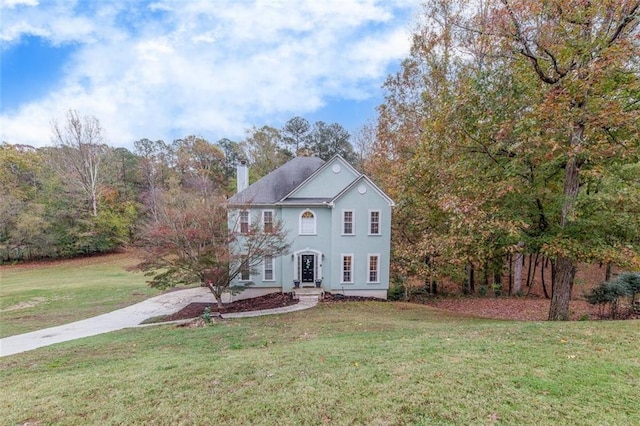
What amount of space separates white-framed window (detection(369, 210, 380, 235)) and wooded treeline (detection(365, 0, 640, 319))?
483 cm

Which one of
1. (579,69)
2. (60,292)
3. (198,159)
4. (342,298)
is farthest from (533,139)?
(198,159)

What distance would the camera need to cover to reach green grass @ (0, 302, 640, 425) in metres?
3.08

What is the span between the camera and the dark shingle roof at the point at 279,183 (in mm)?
15633

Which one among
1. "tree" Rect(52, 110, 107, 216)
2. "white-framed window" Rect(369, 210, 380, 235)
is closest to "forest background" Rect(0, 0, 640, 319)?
"white-framed window" Rect(369, 210, 380, 235)

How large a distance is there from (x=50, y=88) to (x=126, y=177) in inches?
1186

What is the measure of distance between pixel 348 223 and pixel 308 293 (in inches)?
172

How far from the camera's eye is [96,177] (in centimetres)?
3378

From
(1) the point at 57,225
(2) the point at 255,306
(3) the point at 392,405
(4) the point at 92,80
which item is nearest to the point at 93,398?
(3) the point at 392,405

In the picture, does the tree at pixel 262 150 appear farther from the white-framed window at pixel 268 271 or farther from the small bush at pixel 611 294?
the small bush at pixel 611 294

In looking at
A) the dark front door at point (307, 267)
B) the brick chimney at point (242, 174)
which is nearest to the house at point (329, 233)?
the dark front door at point (307, 267)

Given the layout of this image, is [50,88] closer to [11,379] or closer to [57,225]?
[11,379]

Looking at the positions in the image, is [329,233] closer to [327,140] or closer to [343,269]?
[343,269]

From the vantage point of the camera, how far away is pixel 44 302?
15.6 m

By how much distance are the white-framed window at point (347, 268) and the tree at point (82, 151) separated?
107 feet
